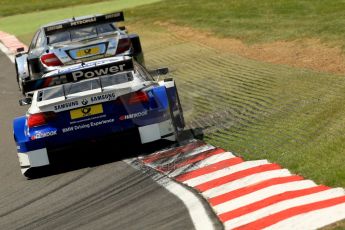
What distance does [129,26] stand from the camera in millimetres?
29609

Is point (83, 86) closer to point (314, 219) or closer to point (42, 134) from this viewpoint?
point (42, 134)

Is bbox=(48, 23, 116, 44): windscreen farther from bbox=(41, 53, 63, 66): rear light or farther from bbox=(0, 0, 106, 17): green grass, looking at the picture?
bbox=(0, 0, 106, 17): green grass

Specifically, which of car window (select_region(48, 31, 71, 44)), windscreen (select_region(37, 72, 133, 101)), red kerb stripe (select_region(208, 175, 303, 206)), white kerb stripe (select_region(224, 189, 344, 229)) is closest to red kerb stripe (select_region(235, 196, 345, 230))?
white kerb stripe (select_region(224, 189, 344, 229))

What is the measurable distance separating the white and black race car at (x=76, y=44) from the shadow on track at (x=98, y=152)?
5166mm

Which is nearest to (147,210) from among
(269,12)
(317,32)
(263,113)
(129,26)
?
(263,113)

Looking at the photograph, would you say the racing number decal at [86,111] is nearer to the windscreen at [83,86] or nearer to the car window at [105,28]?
the windscreen at [83,86]

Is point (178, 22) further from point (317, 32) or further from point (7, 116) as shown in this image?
point (7, 116)

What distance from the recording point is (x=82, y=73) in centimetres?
1121

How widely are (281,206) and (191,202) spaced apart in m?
1.15

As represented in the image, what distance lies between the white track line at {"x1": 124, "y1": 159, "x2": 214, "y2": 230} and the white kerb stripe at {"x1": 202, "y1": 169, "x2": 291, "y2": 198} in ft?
0.63

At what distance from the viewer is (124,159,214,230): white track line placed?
25.4ft

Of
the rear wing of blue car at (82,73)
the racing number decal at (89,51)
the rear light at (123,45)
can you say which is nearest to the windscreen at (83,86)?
the rear wing of blue car at (82,73)

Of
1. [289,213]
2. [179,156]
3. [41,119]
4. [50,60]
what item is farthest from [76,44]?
[289,213]

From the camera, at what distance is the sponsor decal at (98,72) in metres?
11.2
